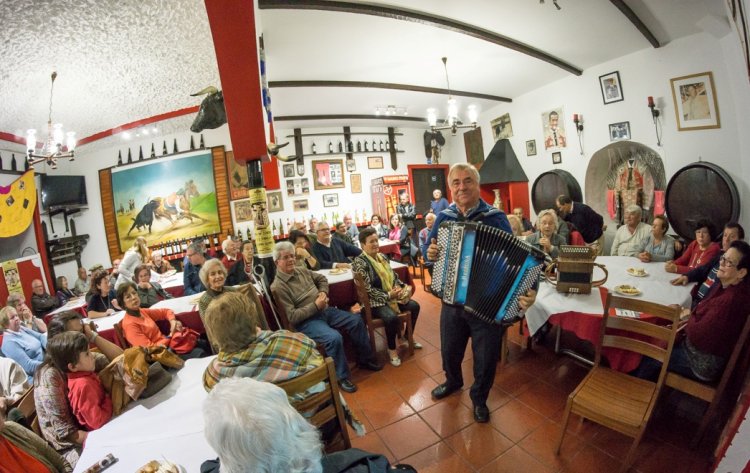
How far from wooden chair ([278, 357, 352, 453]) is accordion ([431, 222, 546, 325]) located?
3.34 feet

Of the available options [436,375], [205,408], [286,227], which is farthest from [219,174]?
[205,408]

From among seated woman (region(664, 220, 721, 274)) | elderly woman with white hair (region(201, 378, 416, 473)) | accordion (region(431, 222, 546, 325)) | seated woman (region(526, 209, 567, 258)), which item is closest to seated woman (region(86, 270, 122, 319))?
elderly woman with white hair (region(201, 378, 416, 473))

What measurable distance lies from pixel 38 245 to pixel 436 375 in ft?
25.8

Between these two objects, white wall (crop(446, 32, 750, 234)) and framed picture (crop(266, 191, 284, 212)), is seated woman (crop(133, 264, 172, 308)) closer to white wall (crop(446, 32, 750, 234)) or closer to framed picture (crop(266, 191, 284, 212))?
framed picture (crop(266, 191, 284, 212))

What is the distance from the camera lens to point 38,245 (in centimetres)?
559

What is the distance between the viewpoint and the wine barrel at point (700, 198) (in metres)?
3.68

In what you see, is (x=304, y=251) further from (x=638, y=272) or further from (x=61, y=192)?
(x=61, y=192)

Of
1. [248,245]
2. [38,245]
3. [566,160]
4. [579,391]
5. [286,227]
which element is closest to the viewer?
[579,391]

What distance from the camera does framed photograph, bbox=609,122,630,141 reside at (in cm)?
510

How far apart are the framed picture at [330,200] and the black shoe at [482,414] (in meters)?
6.54

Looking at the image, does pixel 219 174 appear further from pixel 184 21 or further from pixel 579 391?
pixel 579 391

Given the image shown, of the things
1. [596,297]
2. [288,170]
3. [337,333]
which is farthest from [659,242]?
[288,170]

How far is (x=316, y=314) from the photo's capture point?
2912 mm

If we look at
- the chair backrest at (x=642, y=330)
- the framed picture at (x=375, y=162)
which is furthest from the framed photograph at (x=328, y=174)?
the chair backrest at (x=642, y=330)
